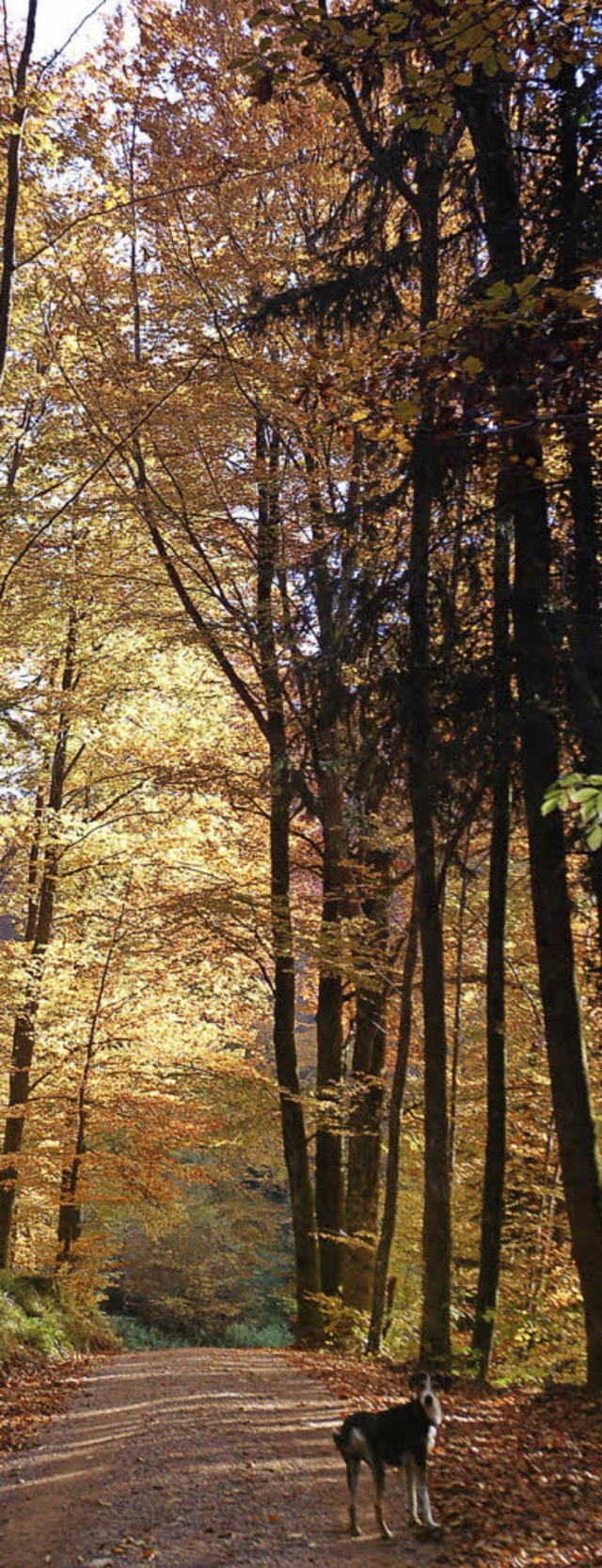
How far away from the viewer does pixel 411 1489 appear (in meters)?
4.99

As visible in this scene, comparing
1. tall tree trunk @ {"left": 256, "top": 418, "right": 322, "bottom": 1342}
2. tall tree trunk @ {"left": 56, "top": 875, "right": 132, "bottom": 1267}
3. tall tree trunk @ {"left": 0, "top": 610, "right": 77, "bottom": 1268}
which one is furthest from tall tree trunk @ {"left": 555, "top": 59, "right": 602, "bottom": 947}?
tall tree trunk @ {"left": 0, "top": 610, "right": 77, "bottom": 1268}

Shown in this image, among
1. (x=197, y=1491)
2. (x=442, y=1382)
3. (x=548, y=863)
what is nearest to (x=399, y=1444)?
(x=197, y=1491)

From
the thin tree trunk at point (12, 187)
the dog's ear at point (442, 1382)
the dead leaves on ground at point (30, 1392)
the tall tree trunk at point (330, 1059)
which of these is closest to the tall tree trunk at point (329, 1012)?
the tall tree trunk at point (330, 1059)

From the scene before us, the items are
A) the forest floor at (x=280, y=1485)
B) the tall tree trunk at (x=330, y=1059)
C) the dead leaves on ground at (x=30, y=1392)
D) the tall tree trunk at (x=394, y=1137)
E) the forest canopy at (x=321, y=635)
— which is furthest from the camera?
the tall tree trunk at (x=330, y=1059)

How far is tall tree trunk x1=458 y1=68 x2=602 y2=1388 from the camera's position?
661 cm

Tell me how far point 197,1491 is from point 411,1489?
1.42m

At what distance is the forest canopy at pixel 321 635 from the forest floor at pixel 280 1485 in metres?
0.99


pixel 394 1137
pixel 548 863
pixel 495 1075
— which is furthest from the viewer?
pixel 394 1137

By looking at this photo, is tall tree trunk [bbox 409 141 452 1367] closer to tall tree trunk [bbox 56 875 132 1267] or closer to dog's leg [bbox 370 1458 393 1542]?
dog's leg [bbox 370 1458 393 1542]

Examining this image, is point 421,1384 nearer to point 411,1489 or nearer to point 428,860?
point 411,1489

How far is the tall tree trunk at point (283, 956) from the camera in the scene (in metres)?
11.3

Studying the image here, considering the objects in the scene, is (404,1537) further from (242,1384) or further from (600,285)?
(600,285)

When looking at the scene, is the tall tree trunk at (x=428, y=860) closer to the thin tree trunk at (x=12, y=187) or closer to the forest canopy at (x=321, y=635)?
the forest canopy at (x=321, y=635)

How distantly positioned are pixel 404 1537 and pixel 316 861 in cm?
1075
